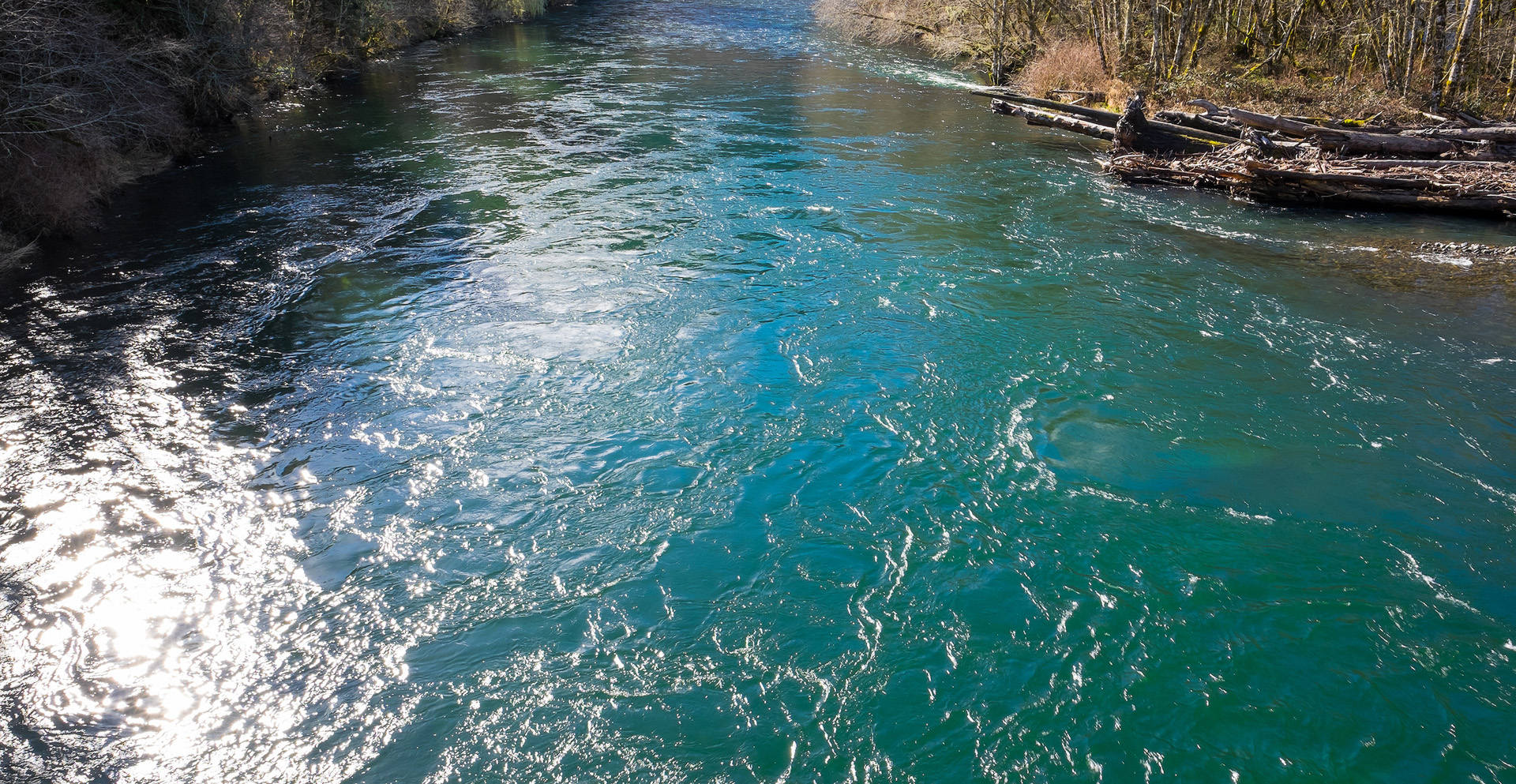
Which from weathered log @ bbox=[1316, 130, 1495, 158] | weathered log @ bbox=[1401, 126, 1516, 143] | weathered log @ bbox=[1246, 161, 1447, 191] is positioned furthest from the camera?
weathered log @ bbox=[1316, 130, 1495, 158]

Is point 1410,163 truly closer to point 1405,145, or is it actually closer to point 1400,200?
point 1405,145

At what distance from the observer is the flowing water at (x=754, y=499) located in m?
5.29

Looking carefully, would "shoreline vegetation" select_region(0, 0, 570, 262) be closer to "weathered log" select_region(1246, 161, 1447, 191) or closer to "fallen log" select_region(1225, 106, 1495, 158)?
"weathered log" select_region(1246, 161, 1447, 191)

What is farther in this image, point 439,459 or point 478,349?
point 478,349

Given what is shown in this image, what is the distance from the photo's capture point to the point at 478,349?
9766 mm

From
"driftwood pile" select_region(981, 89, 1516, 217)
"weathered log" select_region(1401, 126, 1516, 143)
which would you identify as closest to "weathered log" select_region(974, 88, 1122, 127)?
"driftwood pile" select_region(981, 89, 1516, 217)

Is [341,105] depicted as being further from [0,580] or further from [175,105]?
[0,580]

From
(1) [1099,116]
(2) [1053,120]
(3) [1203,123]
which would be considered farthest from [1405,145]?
(2) [1053,120]

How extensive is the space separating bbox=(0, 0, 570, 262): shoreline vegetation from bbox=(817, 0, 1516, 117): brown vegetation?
21.2 m

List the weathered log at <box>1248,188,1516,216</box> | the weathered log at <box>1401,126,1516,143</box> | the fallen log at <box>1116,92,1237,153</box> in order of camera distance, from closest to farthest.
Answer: the weathered log at <box>1248,188,1516,216</box> < the weathered log at <box>1401,126,1516,143</box> < the fallen log at <box>1116,92,1237,153</box>

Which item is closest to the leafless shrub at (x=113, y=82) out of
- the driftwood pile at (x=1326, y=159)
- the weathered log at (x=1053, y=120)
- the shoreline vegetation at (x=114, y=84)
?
the shoreline vegetation at (x=114, y=84)

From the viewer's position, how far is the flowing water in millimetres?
5289

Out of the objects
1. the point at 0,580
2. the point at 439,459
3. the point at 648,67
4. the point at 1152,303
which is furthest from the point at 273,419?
the point at 648,67

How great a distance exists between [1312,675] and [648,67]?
2781 centimetres
